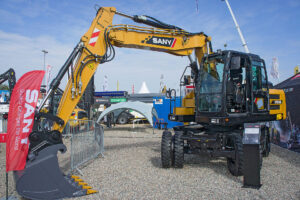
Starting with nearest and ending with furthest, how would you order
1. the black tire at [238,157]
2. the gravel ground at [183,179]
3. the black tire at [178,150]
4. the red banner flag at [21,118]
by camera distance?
1. the red banner flag at [21,118]
2. the gravel ground at [183,179]
3. the black tire at [238,157]
4. the black tire at [178,150]

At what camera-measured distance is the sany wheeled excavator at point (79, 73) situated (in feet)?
13.7

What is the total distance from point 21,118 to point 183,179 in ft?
11.0

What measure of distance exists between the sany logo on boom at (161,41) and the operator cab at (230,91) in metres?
1.14

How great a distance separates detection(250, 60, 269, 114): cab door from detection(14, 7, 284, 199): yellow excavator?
0.66 meters

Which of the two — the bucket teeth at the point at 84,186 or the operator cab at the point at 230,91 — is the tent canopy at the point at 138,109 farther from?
the bucket teeth at the point at 84,186

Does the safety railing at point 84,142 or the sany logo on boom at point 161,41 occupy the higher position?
the sany logo on boom at point 161,41

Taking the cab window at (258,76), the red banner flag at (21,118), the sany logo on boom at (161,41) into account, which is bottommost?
the red banner flag at (21,118)

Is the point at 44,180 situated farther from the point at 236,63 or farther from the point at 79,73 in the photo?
the point at 236,63

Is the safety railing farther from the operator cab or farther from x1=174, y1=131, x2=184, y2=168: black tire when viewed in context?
the operator cab

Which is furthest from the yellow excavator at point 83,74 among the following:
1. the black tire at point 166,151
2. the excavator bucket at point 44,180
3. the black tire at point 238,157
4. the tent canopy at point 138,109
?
the tent canopy at point 138,109

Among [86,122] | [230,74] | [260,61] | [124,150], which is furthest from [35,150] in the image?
[260,61]

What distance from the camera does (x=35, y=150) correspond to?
168 inches

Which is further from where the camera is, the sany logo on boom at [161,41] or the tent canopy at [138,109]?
the tent canopy at [138,109]

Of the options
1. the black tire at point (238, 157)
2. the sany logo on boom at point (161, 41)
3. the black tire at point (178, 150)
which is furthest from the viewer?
the sany logo on boom at point (161, 41)
